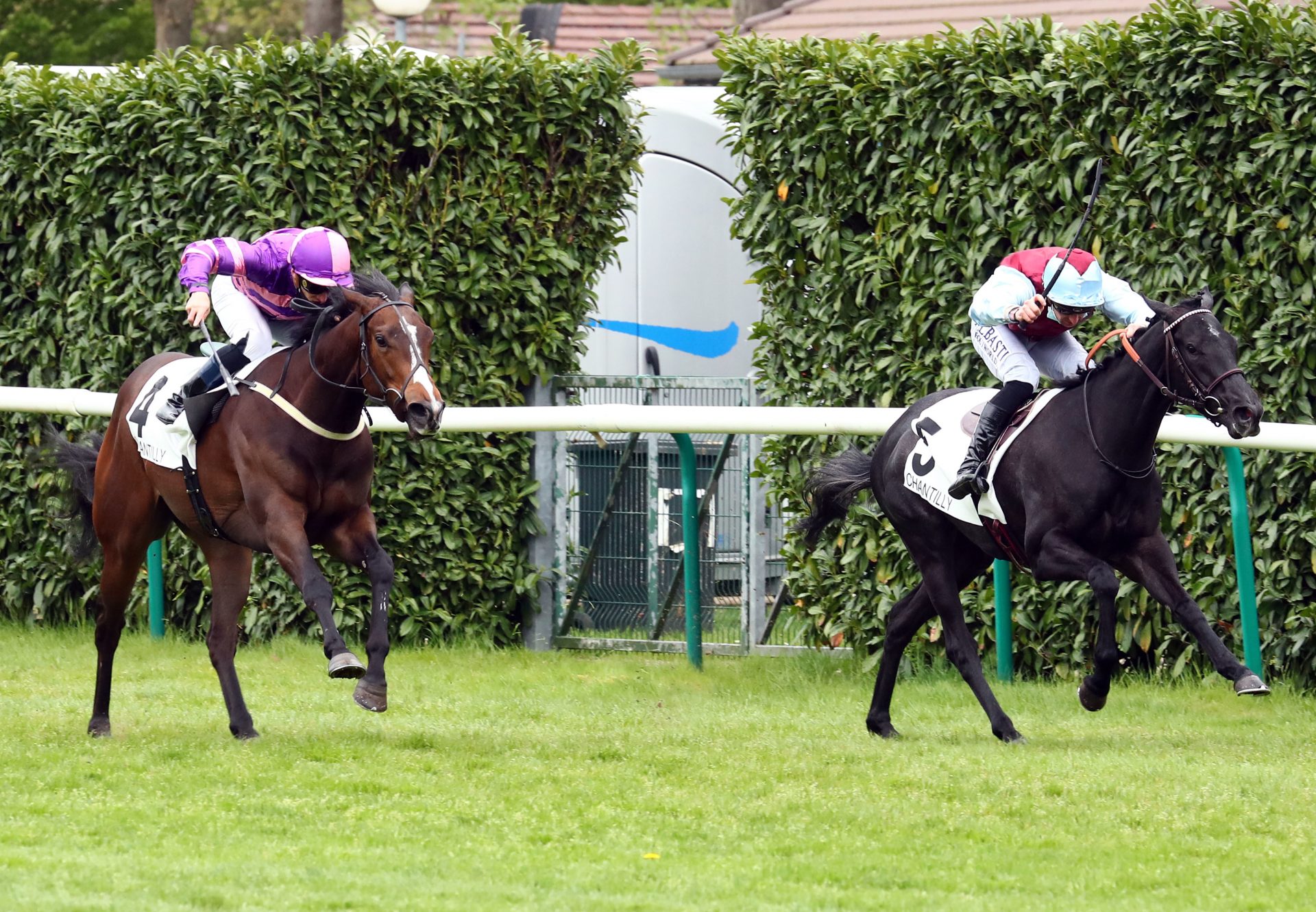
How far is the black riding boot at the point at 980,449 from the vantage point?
23.1 feet

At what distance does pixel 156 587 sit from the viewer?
10.0 metres

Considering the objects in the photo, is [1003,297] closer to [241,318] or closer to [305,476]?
[305,476]

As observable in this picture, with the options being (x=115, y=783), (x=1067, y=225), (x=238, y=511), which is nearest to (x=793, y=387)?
(x=1067, y=225)

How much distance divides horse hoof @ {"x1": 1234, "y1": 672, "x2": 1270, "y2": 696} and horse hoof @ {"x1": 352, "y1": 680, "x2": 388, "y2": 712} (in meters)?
2.85

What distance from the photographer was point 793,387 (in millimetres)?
9141

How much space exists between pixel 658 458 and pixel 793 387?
48.9 inches

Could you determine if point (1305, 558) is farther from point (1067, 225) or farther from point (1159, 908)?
point (1159, 908)

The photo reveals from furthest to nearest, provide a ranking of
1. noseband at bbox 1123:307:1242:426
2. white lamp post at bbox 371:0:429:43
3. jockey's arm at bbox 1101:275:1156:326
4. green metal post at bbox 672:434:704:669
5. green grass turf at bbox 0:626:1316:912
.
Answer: white lamp post at bbox 371:0:429:43, green metal post at bbox 672:434:704:669, jockey's arm at bbox 1101:275:1156:326, noseband at bbox 1123:307:1242:426, green grass turf at bbox 0:626:1316:912

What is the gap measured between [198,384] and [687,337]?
4967mm

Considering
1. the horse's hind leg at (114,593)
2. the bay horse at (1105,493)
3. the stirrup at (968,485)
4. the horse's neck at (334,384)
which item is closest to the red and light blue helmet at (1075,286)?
the bay horse at (1105,493)

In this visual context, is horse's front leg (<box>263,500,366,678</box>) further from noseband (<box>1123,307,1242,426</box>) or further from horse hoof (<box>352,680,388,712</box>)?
noseband (<box>1123,307,1242,426</box>)

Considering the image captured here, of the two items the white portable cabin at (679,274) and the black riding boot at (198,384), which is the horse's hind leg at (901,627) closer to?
→ the black riding boot at (198,384)

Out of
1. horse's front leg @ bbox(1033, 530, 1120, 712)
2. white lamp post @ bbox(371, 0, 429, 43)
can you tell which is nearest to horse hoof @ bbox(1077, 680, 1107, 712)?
horse's front leg @ bbox(1033, 530, 1120, 712)

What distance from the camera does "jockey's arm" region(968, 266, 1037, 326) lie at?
7.06 m
